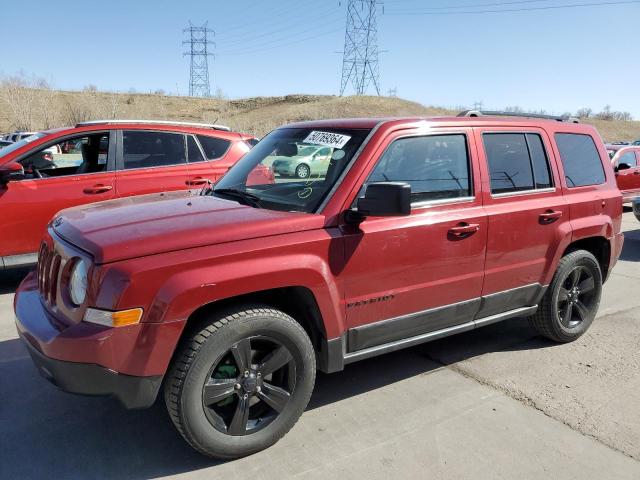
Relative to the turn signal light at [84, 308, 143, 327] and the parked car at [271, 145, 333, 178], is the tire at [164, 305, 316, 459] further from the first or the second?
the parked car at [271, 145, 333, 178]

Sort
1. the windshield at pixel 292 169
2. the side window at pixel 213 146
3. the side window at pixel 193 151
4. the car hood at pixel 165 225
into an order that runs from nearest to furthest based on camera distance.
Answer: the car hood at pixel 165 225, the windshield at pixel 292 169, the side window at pixel 193 151, the side window at pixel 213 146

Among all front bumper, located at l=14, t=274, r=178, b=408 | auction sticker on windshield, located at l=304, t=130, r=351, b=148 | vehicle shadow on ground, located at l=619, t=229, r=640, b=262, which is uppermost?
auction sticker on windshield, located at l=304, t=130, r=351, b=148

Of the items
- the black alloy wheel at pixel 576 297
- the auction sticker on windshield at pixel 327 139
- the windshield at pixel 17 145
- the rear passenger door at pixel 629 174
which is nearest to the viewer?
the auction sticker on windshield at pixel 327 139

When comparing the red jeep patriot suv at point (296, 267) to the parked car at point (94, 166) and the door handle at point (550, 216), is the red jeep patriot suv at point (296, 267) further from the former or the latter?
the parked car at point (94, 166)

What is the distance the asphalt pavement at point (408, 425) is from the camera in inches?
111

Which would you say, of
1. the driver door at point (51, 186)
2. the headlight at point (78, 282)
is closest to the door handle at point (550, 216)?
the headlight at point (78, 282)

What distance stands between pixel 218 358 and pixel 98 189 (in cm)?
402

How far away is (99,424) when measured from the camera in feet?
10.6

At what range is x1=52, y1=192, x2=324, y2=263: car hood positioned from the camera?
258cm

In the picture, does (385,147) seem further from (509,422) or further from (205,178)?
(205,178)

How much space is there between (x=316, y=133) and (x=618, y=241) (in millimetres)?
3110

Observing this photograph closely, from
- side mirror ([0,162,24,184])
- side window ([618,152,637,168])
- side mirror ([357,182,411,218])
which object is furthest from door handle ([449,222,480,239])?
side window ([618,152,637,168])

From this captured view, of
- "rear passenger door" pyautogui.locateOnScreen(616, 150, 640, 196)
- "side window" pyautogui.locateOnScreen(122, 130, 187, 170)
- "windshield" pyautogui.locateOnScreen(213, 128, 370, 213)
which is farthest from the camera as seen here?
"rear passenger door" pyautogui.locateOnScreen(616, 150, 640, 196)

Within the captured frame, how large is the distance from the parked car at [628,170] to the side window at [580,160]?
8793 mm
